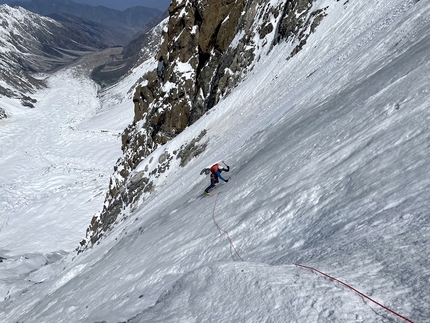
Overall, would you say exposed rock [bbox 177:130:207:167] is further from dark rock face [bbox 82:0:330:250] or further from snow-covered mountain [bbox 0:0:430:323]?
snow-covered mountain [bbox 0:0:430:323]

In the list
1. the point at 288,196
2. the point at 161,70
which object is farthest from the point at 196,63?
the point at 288,196

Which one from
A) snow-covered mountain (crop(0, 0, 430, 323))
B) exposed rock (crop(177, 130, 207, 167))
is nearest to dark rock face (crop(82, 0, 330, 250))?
exposed rock (crop(177, 130, 207, 167))

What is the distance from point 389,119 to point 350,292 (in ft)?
16.2

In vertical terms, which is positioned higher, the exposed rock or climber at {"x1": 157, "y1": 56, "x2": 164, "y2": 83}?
climber at {"x1": 157, "y1": 56, "x2": 164, "y2": 83}

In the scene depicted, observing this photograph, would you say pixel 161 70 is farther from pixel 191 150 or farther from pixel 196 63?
pixel 191 150

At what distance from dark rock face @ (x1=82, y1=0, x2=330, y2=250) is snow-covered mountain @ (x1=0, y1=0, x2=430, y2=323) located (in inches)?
8.5

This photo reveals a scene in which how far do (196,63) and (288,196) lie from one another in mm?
27336

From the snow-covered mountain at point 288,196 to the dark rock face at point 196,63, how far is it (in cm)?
22

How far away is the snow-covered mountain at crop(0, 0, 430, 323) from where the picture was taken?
4.86m

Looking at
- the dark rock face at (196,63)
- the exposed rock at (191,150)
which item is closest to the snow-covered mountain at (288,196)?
the exposed rock at (191,150)

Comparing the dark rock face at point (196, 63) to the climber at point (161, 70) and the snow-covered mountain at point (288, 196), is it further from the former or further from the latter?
the climber at point (161, 70)

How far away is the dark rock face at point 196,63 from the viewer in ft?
82.4

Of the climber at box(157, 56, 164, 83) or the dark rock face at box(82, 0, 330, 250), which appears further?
the climber at box(157, 56, 164, 83)

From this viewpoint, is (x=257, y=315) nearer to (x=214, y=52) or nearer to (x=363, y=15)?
(x=363, y=15)
